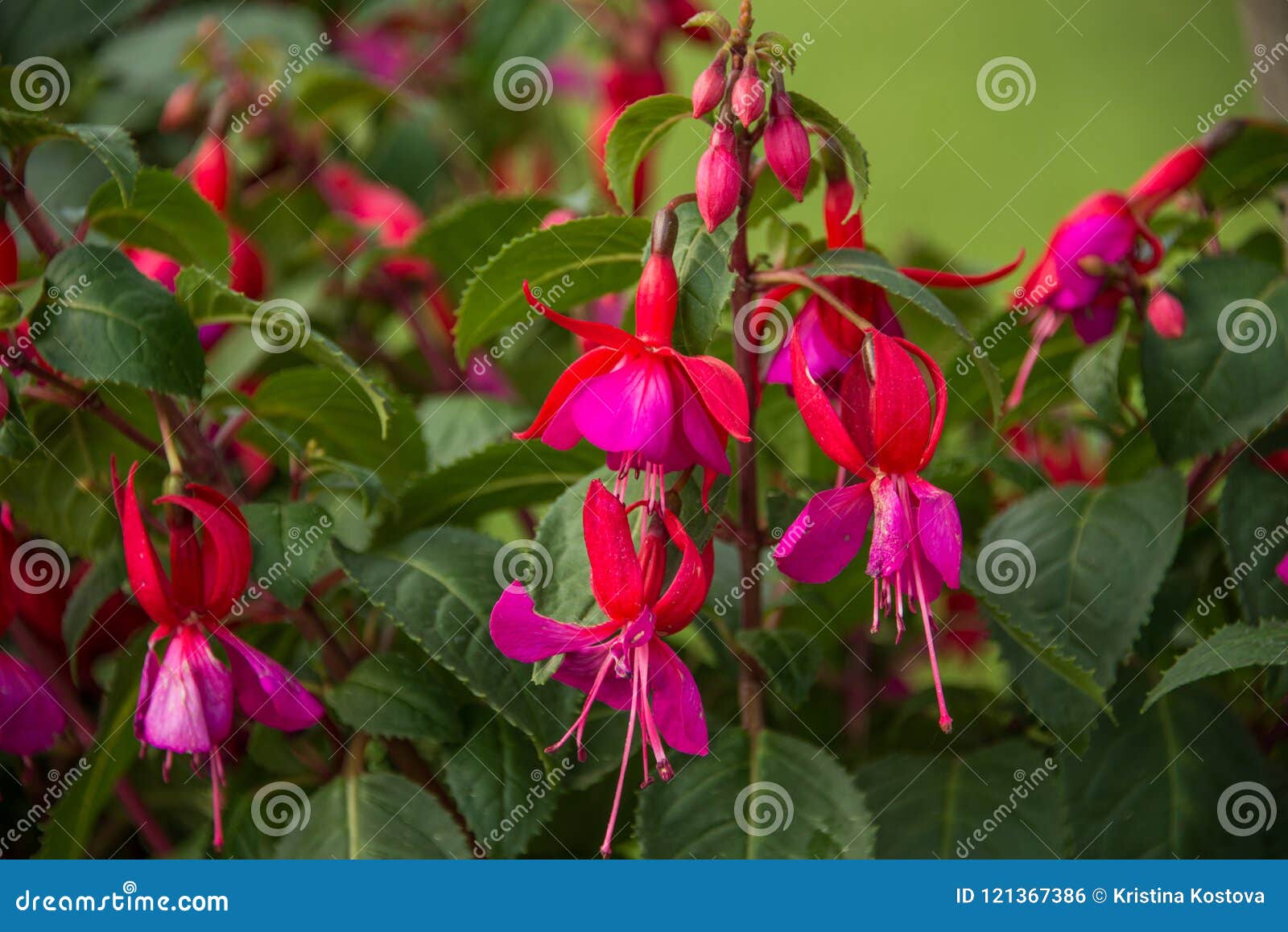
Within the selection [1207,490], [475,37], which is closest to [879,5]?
[475,37]

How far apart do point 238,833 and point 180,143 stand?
677mm

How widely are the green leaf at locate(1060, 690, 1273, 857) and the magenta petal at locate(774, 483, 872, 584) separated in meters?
0.20

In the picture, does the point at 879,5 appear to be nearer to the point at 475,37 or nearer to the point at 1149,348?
the point at 475,37

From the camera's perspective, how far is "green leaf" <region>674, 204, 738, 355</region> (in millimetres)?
411

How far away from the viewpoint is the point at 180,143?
1016 mm

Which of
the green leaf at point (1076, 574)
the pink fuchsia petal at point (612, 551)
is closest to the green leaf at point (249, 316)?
the pink fuchsia petal at point (612, 551)

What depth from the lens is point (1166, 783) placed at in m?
0.55

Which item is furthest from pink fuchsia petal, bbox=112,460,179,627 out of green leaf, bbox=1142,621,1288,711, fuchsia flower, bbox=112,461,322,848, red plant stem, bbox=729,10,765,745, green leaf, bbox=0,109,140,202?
green leaf, bbox=1142,621,1288,711

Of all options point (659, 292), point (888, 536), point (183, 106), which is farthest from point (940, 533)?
point (183, 106)

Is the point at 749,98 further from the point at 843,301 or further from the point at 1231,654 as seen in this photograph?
the point at 1231,654

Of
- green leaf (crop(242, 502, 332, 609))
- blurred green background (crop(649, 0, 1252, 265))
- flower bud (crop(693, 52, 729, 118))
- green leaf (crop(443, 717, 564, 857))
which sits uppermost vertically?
blurred green background (crop(649, 0, 1252, 265))

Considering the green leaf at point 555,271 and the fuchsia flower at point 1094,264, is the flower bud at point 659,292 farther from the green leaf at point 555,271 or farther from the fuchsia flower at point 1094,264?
the fuchsia flower at point 1094,264

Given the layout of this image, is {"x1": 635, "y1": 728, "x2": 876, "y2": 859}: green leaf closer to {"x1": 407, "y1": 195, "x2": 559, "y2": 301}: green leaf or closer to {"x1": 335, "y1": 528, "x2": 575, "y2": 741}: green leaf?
{"x1": 335, "y1": 528, "x2": 575, "y2": 741}: green leaf

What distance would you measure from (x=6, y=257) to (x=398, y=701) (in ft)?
0.83
